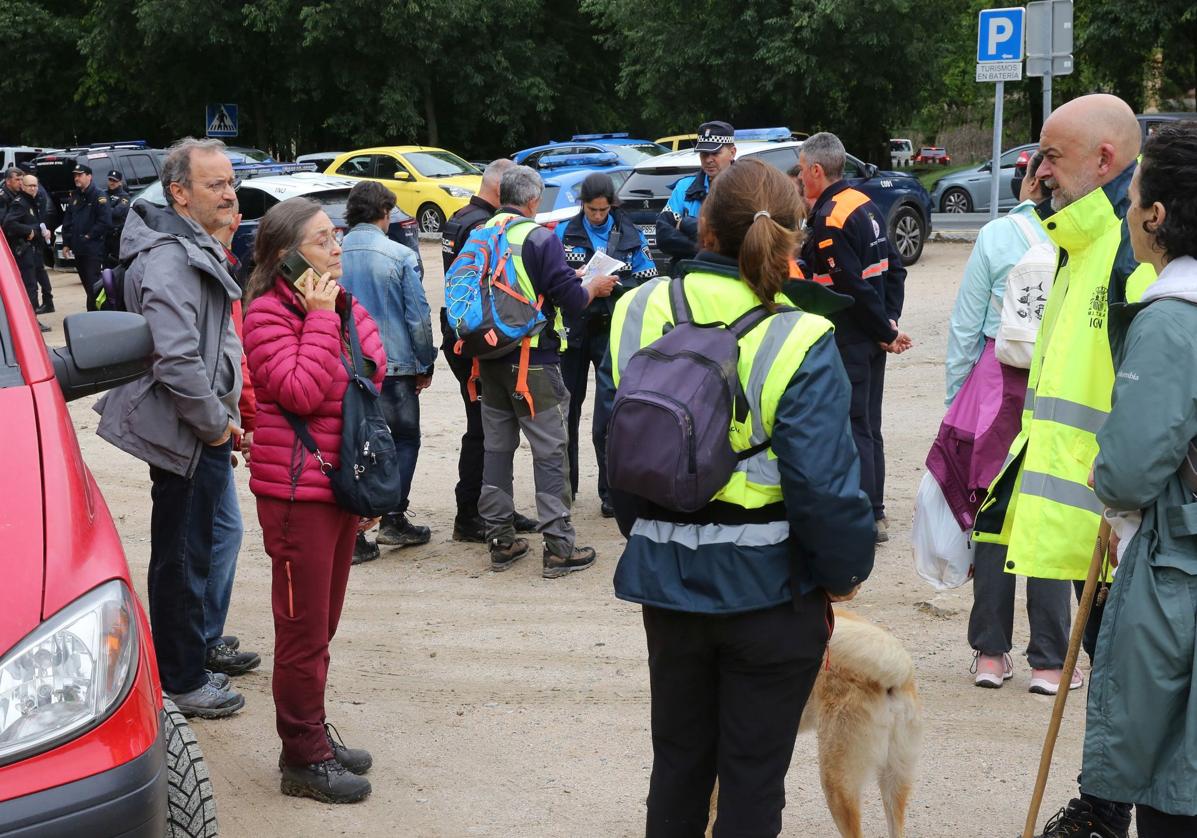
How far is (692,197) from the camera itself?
8156 millimetres

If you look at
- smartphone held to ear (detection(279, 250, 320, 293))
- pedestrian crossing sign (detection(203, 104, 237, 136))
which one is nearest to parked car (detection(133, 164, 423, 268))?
smartphone held to ear (detection(279, 250, 320, 293))

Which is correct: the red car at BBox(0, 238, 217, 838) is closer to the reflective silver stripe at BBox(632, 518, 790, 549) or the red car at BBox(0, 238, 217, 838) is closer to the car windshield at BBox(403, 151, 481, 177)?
the reflective silver stripe at BBox(632, 518, 790, 549)

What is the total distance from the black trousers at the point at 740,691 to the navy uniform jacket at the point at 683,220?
4.79m

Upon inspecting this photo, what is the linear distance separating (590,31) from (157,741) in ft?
123

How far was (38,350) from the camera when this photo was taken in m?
3.50

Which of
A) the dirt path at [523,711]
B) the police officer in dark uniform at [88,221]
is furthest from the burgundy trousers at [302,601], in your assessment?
the police officer in dark uniform at [88,221]

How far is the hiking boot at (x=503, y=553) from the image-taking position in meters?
7.13

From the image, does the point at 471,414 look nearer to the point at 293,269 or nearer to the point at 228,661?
the point at 228,661

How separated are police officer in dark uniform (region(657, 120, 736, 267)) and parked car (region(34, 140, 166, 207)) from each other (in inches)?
684

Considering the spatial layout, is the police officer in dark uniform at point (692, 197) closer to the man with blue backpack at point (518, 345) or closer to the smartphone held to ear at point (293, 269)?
the man with blue backpack at point (518, 345)

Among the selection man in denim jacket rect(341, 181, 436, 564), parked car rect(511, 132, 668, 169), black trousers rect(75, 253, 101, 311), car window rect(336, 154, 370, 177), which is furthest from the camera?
car window rect(336, 154, 370, 177)

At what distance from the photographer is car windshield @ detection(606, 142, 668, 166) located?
80.9 feet

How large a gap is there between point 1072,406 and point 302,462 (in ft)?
7.53

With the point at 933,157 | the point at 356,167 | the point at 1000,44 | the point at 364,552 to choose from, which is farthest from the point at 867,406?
the point at 933,157
